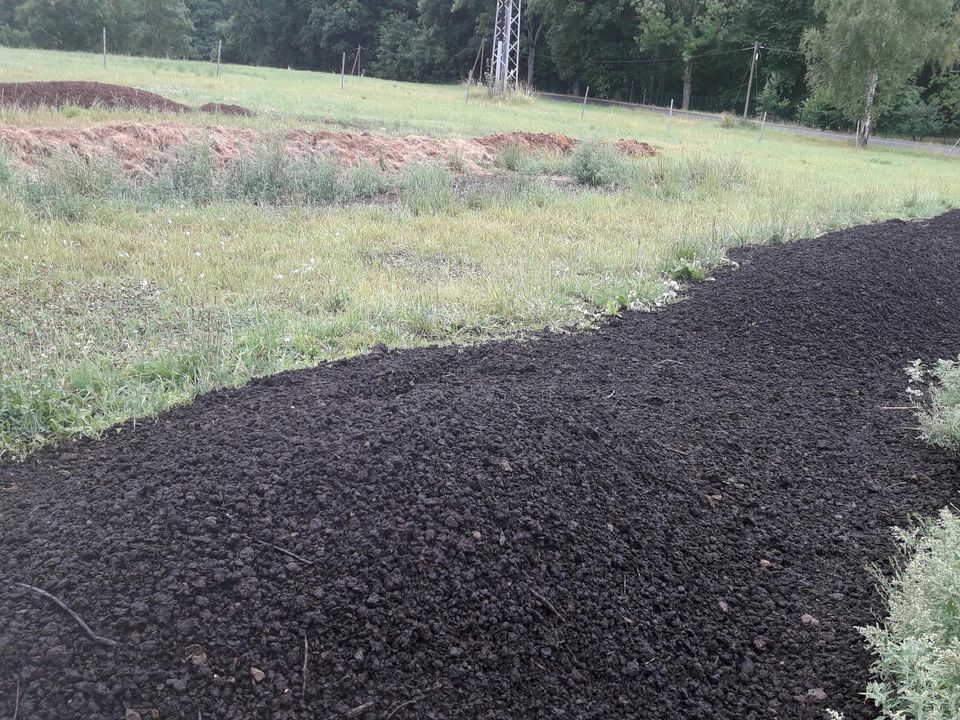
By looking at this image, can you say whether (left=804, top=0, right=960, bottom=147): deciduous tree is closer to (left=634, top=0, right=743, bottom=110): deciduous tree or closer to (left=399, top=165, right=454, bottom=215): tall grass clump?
(left=634, top=0, right=743, bottom=110): deciduous tree

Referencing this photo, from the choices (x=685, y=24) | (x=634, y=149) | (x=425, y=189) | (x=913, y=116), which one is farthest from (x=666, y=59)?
(x=425, y=189)

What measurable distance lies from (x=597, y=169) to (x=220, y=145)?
5.86 meters

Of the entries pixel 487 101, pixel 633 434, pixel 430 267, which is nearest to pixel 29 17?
pixel 487 101

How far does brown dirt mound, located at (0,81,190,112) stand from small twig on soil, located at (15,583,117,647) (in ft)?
44.1

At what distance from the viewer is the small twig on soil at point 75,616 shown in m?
2.12

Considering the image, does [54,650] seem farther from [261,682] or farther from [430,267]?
[430,267]

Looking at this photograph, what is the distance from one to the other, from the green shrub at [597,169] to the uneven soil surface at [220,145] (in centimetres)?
158

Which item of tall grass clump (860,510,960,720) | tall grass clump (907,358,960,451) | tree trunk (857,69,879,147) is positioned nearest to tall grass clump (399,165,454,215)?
tall grass clump (907,358,960,451)

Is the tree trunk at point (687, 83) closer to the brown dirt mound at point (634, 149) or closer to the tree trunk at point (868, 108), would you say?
the tree trunk at point (868, 108)

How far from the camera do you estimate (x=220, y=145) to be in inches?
419

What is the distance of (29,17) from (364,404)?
62366 millimetres

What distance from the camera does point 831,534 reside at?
3191mm

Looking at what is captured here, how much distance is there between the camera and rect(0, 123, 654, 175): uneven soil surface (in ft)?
30.5

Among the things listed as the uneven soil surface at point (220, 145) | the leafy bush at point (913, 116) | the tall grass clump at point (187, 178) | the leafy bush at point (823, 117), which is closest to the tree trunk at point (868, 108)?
the leafy bush at point (913, 116)
